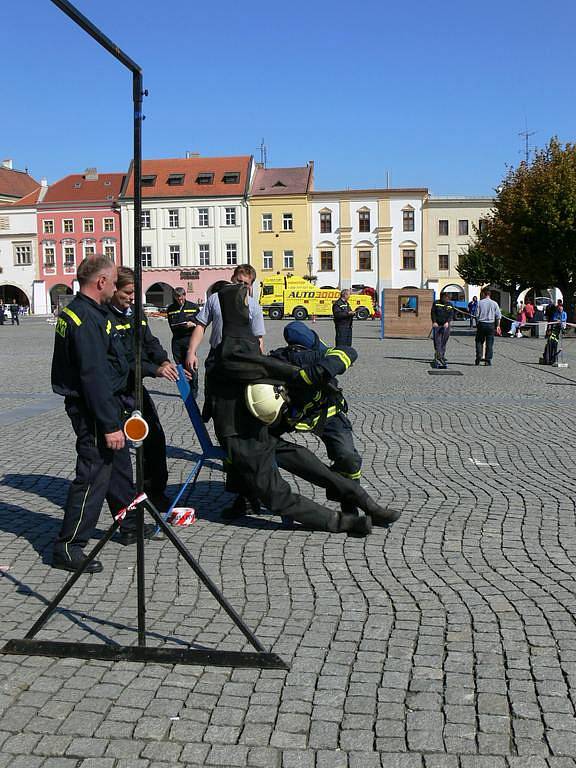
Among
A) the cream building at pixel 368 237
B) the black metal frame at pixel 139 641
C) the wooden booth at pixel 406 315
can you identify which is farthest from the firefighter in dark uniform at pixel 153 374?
the cream building at pixel 368 237

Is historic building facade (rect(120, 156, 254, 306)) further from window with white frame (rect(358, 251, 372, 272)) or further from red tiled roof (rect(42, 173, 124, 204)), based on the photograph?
window with white frame (rect(358, 251, 372, 272))

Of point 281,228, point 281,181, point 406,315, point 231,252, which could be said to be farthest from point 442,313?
point 281,181

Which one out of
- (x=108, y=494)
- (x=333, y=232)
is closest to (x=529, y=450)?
(x=108, y=494)

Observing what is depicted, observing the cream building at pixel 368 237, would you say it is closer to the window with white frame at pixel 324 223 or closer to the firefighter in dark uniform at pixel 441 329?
the window with white frame at pixel 324 223

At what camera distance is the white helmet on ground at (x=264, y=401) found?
5.56m

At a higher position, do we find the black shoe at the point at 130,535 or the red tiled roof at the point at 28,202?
the red tiled roof at the point at 28,202

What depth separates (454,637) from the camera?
4.16 meters

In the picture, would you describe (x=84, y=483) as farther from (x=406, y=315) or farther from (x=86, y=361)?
(x=406, y=315)

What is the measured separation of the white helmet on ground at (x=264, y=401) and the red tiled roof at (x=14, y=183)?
96.9 m

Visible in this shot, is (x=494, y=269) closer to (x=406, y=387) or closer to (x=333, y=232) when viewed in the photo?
(x=333, y=232)

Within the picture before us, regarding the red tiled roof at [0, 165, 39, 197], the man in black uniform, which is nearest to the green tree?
the man in black uniform

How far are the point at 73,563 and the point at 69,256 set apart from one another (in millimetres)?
81330

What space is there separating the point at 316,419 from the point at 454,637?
216cm

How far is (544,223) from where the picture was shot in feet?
119
